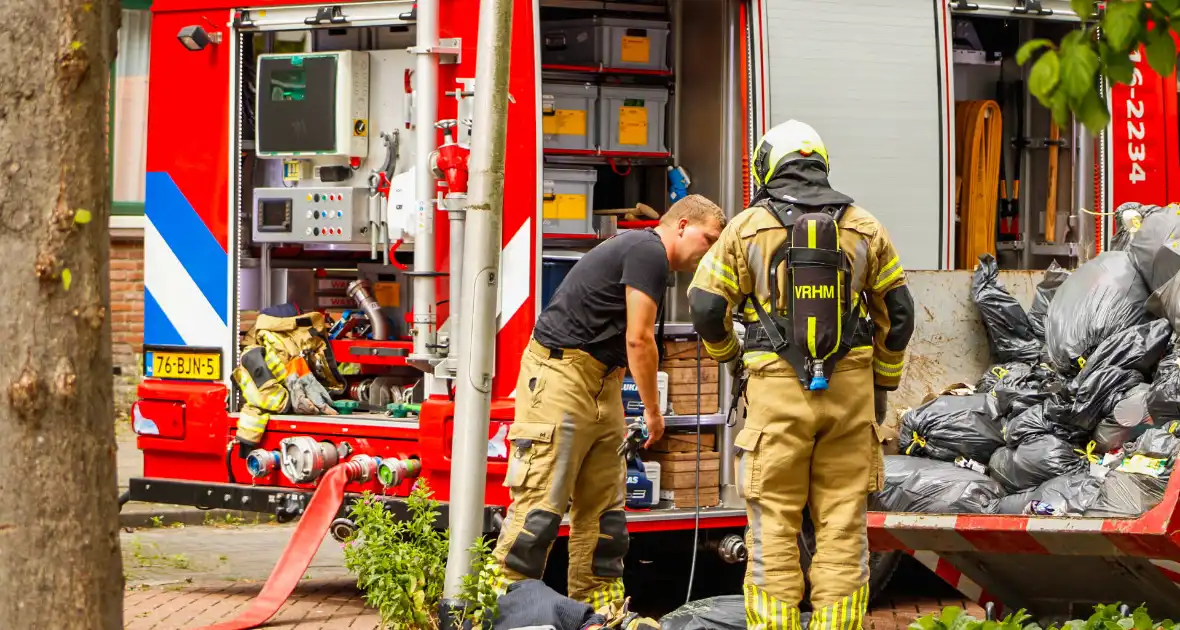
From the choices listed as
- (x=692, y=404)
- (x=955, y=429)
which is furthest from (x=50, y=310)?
(x=955, y=429)

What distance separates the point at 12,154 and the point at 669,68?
526cm

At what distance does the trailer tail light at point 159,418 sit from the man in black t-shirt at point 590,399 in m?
2.10

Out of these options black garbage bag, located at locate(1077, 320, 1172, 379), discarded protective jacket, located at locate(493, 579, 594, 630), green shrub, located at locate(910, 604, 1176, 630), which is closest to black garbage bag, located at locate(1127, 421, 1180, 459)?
black garbage bag, located at locate(1077, 320, 1172, 379)

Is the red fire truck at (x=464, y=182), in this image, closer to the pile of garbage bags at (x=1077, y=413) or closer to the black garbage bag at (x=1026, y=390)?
the pile of garbage bags at (x=1077, y=413)

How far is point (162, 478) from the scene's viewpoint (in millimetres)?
7953

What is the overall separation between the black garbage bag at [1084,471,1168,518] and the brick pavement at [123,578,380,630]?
289cm

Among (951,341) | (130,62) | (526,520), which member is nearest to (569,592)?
(526,520)

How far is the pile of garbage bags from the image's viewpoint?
6.47m

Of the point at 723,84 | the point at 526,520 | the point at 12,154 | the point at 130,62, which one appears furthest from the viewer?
the point at 130,62

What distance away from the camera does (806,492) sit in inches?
219

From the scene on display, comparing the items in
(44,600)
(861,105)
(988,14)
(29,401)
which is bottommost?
(44,600)

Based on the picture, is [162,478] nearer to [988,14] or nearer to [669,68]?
[669,68]

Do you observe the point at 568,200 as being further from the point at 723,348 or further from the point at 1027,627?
the point at 1027,627

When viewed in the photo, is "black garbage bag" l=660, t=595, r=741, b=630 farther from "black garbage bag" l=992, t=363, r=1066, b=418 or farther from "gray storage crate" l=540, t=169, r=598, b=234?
"gray storage crate" l=540, t=169, r=598, b=234
